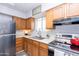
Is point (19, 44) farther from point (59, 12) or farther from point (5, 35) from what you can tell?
point (59, 12)

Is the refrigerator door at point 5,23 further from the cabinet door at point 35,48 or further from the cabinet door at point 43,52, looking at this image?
the cabinet door at point 43,52

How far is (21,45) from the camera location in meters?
1.69

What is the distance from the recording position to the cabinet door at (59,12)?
48.3 inches

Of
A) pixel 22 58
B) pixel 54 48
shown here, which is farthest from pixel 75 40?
pixel 22 58

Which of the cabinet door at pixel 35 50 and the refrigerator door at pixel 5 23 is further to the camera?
the cabinet door at pixel 35 50

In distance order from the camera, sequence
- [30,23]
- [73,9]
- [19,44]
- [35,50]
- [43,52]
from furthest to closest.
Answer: [30,23] < [19,44] < [35,50] < [43,52] < [73,9]

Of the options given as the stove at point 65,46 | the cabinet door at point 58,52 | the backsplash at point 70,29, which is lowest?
the cabinet door at point 58,52

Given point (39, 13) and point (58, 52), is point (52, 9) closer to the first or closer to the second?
point (39, 13)

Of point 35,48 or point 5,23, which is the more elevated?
point 5,23

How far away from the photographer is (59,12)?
4.26 ft

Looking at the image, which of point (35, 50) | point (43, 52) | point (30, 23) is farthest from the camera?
point (30, 23)

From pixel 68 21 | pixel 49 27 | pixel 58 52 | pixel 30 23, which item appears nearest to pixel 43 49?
pixel 58 52

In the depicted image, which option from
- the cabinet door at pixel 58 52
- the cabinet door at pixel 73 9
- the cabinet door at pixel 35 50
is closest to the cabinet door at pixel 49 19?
the cabinet door at pixel 73 9

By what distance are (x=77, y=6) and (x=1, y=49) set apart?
138 centimetres
